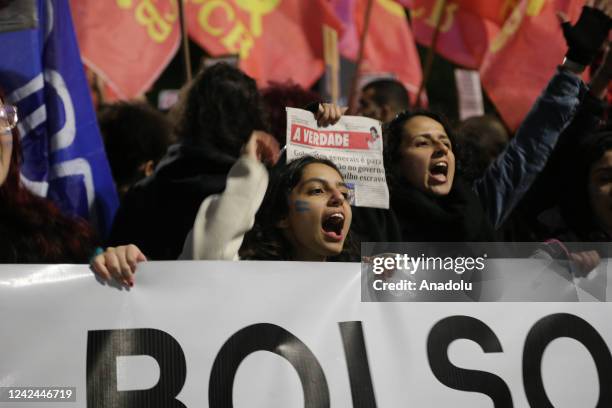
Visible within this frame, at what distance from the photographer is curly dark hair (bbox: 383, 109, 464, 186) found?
3494 mm

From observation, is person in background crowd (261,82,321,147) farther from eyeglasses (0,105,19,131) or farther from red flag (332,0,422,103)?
red flag (332,0,422,103)

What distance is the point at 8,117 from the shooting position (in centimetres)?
301

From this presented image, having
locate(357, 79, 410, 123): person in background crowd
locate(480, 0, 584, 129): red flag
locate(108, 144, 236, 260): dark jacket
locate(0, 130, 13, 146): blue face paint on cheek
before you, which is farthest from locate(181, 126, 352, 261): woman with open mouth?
locate(480, 0, 584, 129): red flag

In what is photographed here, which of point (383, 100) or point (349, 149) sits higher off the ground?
point (349, 149)

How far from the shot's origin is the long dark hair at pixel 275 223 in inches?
125

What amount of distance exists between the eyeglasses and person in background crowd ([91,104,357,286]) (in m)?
0.63

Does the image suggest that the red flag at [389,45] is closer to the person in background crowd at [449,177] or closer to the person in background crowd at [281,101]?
the person in background crowd at [281,101]

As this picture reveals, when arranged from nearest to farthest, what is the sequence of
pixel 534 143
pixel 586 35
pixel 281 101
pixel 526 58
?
1. pixel 534 143
2. pixel 586 35
3. pixel 281 101
4. pixel 526 58

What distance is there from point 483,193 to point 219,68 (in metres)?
1.13

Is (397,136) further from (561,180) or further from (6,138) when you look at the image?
(6,138)

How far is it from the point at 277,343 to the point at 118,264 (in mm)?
517

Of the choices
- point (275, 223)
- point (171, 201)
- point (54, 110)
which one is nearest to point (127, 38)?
point (54, 110)

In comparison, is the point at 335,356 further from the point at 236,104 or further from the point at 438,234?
the point at 236,104

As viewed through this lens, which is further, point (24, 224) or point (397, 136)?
point (397, 136)
